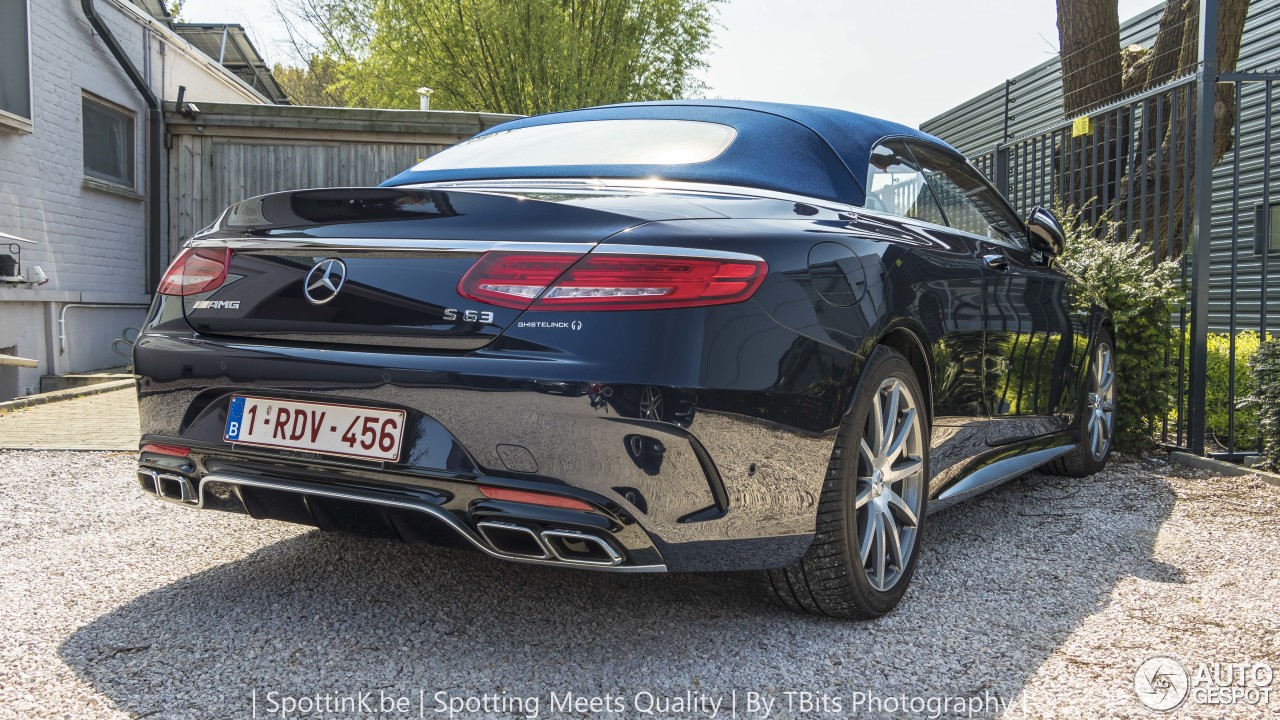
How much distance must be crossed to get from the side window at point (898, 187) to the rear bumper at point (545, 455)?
85cm

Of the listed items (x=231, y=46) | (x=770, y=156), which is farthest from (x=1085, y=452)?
(x=231, y=46)

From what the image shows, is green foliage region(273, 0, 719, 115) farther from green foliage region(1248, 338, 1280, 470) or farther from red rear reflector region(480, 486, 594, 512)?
red rear reflector region(480, 486, 594, 512)

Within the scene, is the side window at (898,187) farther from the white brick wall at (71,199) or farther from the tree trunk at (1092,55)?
the white brick wall at (71,199)

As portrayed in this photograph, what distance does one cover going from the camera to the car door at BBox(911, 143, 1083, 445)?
372cm

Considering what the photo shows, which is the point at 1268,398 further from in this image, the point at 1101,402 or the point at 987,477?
the point at 987,477

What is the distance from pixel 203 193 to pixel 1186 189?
366 inches

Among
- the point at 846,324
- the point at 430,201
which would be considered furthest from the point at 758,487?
the point at 430,201

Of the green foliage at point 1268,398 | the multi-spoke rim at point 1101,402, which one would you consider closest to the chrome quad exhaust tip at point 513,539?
the multi-spoke rim at point 1101,402

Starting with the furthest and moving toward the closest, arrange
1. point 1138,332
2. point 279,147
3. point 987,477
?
point 279,147 < point 1138,332 < point 987,477

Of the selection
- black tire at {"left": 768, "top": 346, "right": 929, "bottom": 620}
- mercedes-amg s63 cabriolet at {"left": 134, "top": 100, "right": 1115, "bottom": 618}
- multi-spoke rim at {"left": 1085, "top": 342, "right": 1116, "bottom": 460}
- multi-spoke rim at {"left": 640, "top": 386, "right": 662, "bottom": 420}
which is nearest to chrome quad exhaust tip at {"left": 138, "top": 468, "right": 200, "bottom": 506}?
mercedes-amg s63 cabriolet at {"left": 134, "top": 100, "right": 1115, "bottom": 618}

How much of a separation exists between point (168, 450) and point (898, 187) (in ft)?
7.49

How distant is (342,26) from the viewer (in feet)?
78.4

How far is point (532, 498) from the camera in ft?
7.37

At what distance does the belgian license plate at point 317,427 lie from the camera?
7.73 feet
